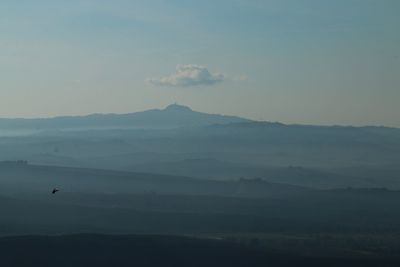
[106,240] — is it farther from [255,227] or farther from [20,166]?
[20,166]

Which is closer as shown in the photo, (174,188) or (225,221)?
(225,221)

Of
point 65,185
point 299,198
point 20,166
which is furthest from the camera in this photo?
point 20,166

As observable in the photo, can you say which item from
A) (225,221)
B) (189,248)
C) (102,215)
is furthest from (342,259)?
(102,215)

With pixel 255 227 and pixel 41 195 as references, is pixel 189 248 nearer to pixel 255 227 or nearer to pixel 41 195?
pixel 255 227

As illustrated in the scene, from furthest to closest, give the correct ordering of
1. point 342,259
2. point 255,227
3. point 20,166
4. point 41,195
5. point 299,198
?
1. point 20,166
2. point 299,198
3. point 41,195
4. point 255,227
5. point 342,259

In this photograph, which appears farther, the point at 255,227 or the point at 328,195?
the point at 328,195

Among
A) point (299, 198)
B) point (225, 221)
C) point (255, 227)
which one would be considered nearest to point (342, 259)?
point (255, 227)
